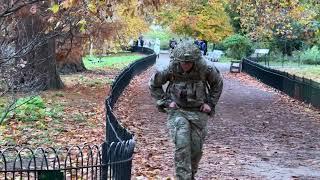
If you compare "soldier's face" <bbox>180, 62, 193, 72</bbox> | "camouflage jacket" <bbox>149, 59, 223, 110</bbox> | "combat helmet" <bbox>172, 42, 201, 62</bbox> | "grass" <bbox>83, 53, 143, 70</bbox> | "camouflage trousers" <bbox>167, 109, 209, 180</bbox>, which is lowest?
"grass" <bbox>83, 53, 143, 70</bbox>

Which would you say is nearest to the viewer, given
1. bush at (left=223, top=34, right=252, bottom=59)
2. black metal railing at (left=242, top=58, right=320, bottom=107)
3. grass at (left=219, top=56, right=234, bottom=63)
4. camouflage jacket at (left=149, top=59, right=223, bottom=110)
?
camouflage jacket at (left=149, top=59, right=223, bottom=110)

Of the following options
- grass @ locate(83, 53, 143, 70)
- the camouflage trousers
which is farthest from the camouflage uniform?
grass @ locate(83, 53, 143, 70)

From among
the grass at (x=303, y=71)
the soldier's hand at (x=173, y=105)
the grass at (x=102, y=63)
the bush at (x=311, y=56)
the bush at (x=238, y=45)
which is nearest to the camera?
the soldier's hand at (x=173, y=105)

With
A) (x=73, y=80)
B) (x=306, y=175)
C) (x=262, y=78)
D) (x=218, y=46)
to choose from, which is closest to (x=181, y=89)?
(x=306, y=175)

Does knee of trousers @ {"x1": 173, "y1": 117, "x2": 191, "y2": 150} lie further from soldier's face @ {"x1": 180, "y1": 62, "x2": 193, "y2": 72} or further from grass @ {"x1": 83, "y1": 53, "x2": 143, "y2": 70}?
grass @ {"x1": 83, "y1": 53, "x2": 143, "y2": 70}

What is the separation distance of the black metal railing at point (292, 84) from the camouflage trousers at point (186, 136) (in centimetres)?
1141

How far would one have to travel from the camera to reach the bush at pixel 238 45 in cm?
4941

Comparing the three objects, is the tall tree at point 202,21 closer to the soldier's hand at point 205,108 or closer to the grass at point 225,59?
the grass at point 225,59

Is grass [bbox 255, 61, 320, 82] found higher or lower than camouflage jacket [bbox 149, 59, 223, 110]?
lower

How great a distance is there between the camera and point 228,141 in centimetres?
1244

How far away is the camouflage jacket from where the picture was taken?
24.3 ft

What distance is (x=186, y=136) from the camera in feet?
24.6

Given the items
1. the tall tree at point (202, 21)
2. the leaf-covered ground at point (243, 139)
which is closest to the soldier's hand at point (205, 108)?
the leaf-covered ground at point (243, 139)

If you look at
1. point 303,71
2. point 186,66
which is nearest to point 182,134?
point 186,66
